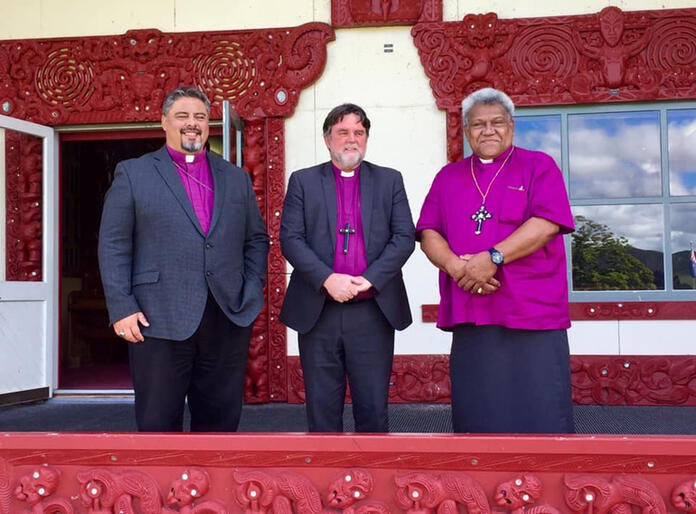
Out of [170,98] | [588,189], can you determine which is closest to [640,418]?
[588,189]

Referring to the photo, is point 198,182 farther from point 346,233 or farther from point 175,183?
point 346,233

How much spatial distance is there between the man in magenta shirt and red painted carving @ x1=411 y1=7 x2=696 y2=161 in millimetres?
2128

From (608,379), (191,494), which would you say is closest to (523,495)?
(191,494)

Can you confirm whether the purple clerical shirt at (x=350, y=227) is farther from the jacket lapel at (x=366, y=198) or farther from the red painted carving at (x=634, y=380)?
the red painted carving at (x=634, y=380)

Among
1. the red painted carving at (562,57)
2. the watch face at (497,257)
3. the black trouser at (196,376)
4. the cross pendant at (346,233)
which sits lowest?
the black trouser at (196,376)

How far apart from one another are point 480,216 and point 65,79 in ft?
11.8

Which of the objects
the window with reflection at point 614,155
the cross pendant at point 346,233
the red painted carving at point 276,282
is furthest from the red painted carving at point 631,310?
the cross pendant at point 346,233

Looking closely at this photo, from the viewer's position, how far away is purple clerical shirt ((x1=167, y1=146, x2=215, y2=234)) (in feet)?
7.47

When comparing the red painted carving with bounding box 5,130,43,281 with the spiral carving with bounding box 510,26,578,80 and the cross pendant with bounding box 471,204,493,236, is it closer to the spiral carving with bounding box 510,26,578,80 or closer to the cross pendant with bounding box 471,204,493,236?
the spiral carving with bounding box 510,26,578,80

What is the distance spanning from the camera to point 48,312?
468 cm

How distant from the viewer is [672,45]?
4.20 m

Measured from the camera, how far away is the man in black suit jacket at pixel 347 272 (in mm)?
2262

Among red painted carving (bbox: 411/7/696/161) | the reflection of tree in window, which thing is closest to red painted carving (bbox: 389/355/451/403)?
the reflection of tree in window

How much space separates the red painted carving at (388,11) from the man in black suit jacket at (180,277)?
2.43 m
